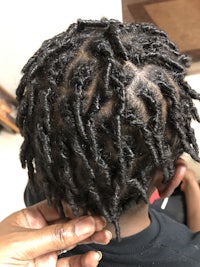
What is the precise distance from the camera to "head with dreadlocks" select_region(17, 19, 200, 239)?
60 centimetres

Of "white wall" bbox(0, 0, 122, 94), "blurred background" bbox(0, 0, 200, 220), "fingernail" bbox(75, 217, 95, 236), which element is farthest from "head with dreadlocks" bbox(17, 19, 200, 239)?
"white wall" bbox(0, 0, 122, 94)

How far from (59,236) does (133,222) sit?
6.0 inches

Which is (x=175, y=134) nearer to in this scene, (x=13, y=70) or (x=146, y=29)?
(x=146, y=29)

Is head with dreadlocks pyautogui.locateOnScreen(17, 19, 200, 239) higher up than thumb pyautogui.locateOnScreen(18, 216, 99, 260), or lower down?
higher up

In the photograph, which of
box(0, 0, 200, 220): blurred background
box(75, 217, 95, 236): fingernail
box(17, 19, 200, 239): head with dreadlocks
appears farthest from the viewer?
box(0, 0, 200, 220): blurred background

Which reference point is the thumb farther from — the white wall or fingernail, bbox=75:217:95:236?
the white wall

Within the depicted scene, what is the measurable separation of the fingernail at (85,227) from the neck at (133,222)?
54 mm

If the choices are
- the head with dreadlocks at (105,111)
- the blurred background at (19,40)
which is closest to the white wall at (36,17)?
the blurred background at (19,40)

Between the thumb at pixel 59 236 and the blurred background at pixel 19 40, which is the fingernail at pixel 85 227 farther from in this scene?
the blurred background at pixel 19 40

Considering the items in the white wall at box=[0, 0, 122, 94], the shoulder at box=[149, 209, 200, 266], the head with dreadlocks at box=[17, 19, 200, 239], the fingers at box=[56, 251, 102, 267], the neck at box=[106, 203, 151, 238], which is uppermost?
the white wall at box=[0, 0, 122, 94]

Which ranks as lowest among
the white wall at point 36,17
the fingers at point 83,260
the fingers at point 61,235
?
the fingers at point 83,260

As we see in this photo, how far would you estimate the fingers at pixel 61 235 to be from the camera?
0.72 meters

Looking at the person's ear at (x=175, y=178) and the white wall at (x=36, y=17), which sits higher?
the white wall at (x=36, y=17)

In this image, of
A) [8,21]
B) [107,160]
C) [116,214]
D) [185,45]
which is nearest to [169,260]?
[116,214]
